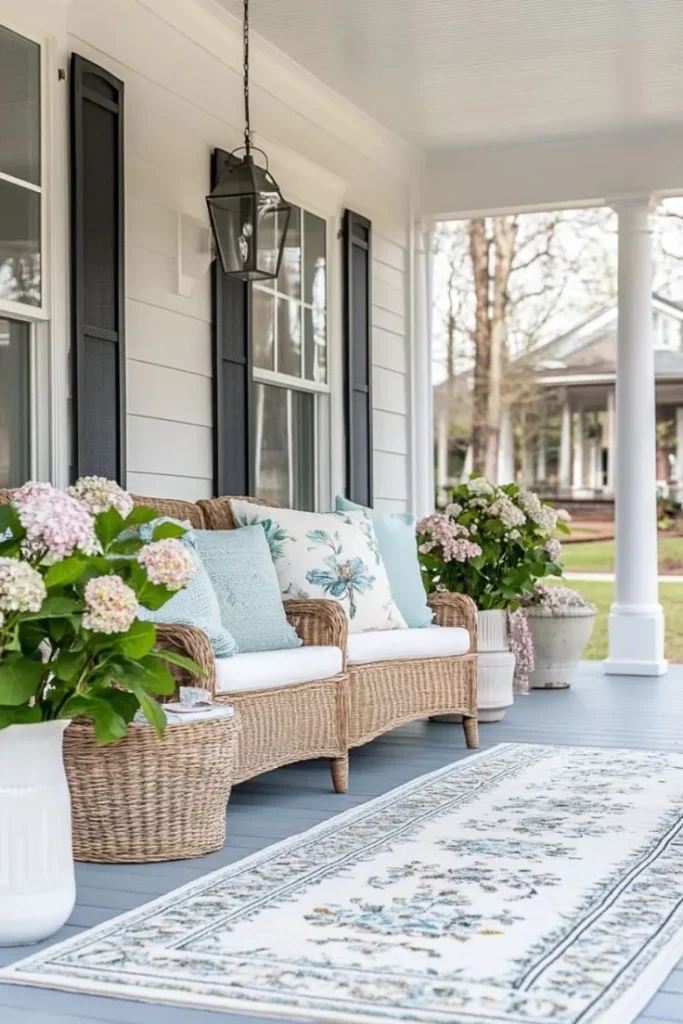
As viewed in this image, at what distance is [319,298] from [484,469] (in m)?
8.75

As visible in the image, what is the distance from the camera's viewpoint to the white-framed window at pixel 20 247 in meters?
4.37

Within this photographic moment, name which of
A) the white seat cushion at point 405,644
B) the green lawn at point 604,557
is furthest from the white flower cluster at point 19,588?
the green lawn at point 604,557

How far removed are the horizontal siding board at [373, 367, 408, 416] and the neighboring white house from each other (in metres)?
0.02

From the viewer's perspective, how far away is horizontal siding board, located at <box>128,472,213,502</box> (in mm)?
5129

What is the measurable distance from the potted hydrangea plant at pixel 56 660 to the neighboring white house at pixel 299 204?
1735 mm

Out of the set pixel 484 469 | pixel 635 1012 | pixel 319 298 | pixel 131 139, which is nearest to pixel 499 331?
pixel 484 469

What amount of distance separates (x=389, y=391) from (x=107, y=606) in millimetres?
5253

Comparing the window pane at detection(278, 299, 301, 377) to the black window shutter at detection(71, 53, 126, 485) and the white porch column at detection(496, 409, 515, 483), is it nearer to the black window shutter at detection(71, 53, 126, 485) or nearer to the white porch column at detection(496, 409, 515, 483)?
the black window shutter at detection(71, 53, 126, 485)

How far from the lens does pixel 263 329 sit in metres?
6.19

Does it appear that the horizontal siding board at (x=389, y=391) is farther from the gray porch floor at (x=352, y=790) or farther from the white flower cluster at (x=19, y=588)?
the white flower cluster at (x=19, y=588)

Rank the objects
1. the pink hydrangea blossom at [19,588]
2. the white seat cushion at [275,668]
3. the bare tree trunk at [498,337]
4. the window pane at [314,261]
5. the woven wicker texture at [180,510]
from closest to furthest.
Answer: the pink hydrangea blossom at [19,588] < the white seat cushion at [275,668] < the woven wicker texture at [180,510] < the window pane at [314,261] < the bare tree trunk at [498,337]

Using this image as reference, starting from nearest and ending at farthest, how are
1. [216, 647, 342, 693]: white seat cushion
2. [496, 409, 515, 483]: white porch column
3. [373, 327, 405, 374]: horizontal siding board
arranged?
[216, 647, 342, 693]: white seat cushion → [373, 327, 405, 374]: horizontal siding board → [496, 409, 515, 483]: white porch column

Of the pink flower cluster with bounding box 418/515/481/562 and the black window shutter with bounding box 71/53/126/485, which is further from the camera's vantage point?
the pink flower cluster with bounding box 418/515/481/562

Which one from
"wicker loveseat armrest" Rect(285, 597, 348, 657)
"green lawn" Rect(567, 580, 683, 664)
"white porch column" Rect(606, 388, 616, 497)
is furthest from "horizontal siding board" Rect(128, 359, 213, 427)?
"white porch column" Rect(606, 388, 616, 497)
